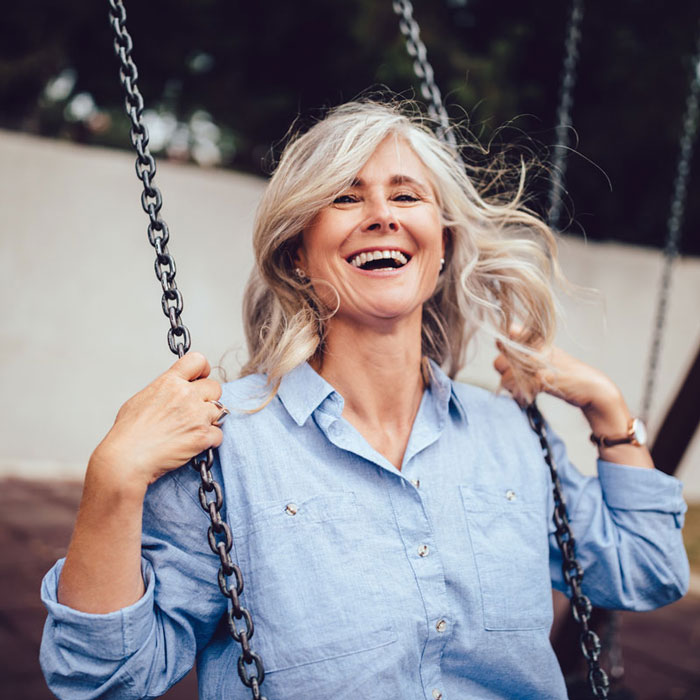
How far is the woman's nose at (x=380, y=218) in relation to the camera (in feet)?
5.03

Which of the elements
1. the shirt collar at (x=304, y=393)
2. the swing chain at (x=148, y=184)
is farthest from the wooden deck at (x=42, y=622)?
the swing chain at (x=148, y=184)

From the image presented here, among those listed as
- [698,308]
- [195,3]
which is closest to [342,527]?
[195,3]

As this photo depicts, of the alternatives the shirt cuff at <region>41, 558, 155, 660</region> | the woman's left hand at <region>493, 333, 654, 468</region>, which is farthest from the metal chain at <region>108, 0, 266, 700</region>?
the woman's left hand at <region>493, 333, 654, 468</region>

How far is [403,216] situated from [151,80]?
5.25 metres

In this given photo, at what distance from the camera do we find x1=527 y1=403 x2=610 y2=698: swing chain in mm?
1532

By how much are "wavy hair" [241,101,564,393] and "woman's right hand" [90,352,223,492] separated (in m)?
0.22

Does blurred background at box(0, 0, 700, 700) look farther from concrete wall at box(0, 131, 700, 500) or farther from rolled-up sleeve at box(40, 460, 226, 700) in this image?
rolled-up sleeve at box(40, 460, 226, 700)

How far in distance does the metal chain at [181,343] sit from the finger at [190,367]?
16mm

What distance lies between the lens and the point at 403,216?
1.57 meters

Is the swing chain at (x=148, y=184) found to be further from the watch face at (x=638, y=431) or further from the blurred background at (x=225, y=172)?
the blurred background at (x=225, y=172)

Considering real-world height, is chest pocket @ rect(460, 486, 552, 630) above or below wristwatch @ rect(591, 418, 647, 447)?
below

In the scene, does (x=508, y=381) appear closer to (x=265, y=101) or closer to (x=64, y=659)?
(x=64, y=659)

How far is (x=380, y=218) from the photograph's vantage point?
1.53m

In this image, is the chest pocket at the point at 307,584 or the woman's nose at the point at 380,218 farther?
the woman's nose at the point at 380,218
